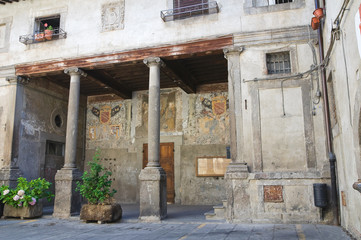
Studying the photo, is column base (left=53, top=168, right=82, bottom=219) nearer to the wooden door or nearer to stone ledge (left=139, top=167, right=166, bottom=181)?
stone ledge (left=139, top=167, right=166, bottom=181)

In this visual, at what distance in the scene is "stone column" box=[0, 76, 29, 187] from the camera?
10516 millimetres

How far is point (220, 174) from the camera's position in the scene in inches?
487

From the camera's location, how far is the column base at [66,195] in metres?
9.57

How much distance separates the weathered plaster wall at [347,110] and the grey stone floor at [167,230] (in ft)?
2.18

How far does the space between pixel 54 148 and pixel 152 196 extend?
20.2 feet

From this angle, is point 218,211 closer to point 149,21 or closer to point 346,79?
point 346,79

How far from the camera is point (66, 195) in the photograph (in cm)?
966

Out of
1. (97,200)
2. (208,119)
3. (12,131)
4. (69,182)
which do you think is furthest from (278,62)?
(12,131)

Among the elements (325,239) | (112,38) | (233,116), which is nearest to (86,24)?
(112,38)

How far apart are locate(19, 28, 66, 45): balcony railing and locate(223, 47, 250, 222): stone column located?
18.6 feet

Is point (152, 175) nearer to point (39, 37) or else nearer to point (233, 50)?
point (233, 50)

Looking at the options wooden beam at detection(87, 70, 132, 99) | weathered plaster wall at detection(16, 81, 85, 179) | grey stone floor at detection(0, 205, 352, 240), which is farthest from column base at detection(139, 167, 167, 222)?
weathered plaster wall at detection(16, 81, 85, 179)

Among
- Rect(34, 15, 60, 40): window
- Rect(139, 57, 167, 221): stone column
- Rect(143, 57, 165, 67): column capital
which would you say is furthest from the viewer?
Rect(34, 15, 60, 40): window

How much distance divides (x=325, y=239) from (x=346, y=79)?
2.94 m
